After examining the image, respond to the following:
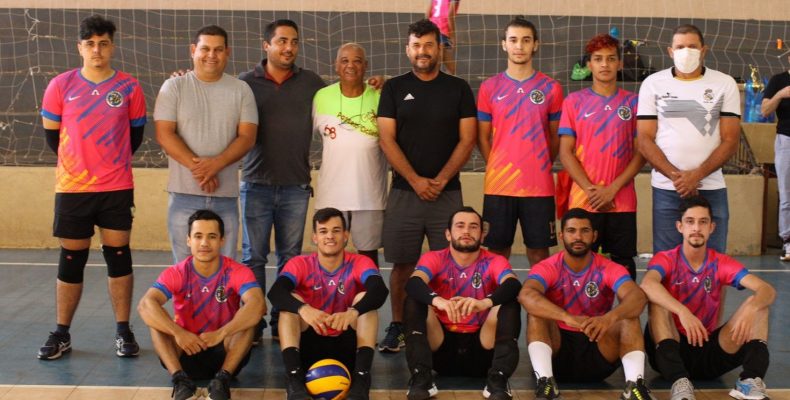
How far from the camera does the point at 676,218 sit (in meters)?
5.98

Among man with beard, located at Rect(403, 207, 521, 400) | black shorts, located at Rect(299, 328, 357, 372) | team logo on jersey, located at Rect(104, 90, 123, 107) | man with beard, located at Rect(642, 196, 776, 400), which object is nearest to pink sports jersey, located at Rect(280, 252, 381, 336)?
black shorts, located at Rect(299, 328, 357, 372)

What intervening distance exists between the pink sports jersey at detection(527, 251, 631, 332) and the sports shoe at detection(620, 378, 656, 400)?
0.51 m

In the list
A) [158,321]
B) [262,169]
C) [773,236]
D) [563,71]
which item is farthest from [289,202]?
[563,71]

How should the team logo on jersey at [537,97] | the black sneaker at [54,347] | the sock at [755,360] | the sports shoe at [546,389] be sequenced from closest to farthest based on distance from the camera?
the sports shoe at [546,389]
the sock at [755,360]
the black sneaker at [54,347]
the team logo on jersey at [537,97]

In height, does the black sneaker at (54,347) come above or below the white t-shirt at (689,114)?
below

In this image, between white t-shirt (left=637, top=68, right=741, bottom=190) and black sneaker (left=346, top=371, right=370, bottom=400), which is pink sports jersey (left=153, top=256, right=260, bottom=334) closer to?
black sneaker (left=346, top=371, right=370, bottom=400)

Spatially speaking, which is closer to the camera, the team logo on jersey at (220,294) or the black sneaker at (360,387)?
the black sneaker at (360,387)

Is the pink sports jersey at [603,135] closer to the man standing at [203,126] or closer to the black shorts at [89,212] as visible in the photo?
the man standing at [203,126]

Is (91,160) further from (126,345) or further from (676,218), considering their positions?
(676,218)

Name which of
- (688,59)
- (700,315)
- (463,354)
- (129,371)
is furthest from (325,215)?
(688,59)

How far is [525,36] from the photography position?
600 cm

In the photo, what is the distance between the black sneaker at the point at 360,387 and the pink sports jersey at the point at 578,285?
1091 mm

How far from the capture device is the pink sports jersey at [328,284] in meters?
5.54

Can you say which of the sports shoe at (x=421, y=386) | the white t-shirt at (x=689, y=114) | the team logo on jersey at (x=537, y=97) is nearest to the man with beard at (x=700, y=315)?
the white t-shirt at (x=689, y=114)
